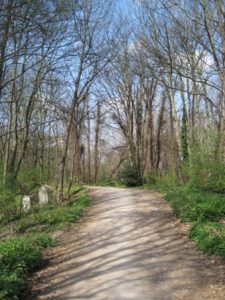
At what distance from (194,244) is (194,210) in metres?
2.36

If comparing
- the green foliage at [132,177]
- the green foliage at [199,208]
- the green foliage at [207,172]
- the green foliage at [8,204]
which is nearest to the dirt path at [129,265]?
the green foliage at [199,208]

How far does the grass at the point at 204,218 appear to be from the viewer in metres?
9.28

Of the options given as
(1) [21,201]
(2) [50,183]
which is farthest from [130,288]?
(2) [50,183]

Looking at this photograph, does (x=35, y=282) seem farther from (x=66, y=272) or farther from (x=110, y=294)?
(x=110, y=294)

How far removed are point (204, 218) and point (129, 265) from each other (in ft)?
12.7

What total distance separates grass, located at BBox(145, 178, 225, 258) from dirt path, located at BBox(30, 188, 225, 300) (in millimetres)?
264

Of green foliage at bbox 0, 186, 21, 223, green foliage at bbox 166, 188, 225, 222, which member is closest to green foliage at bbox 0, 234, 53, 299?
green foliage at bbox 166, 188, 225, 222

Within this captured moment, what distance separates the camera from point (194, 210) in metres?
12.4

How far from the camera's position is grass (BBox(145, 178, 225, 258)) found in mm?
9281

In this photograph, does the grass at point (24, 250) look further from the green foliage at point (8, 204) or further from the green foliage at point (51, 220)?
the green foliage at point (8, 204)

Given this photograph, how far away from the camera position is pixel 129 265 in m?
8.55

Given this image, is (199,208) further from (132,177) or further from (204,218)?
(132,177)

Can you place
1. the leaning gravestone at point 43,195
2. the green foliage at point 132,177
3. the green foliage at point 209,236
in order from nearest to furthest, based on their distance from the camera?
the green foliage at point 209,236 → the leaning gravestone at point 43,195 → the green foliage at point 132,177

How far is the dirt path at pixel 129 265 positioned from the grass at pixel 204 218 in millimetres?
264
